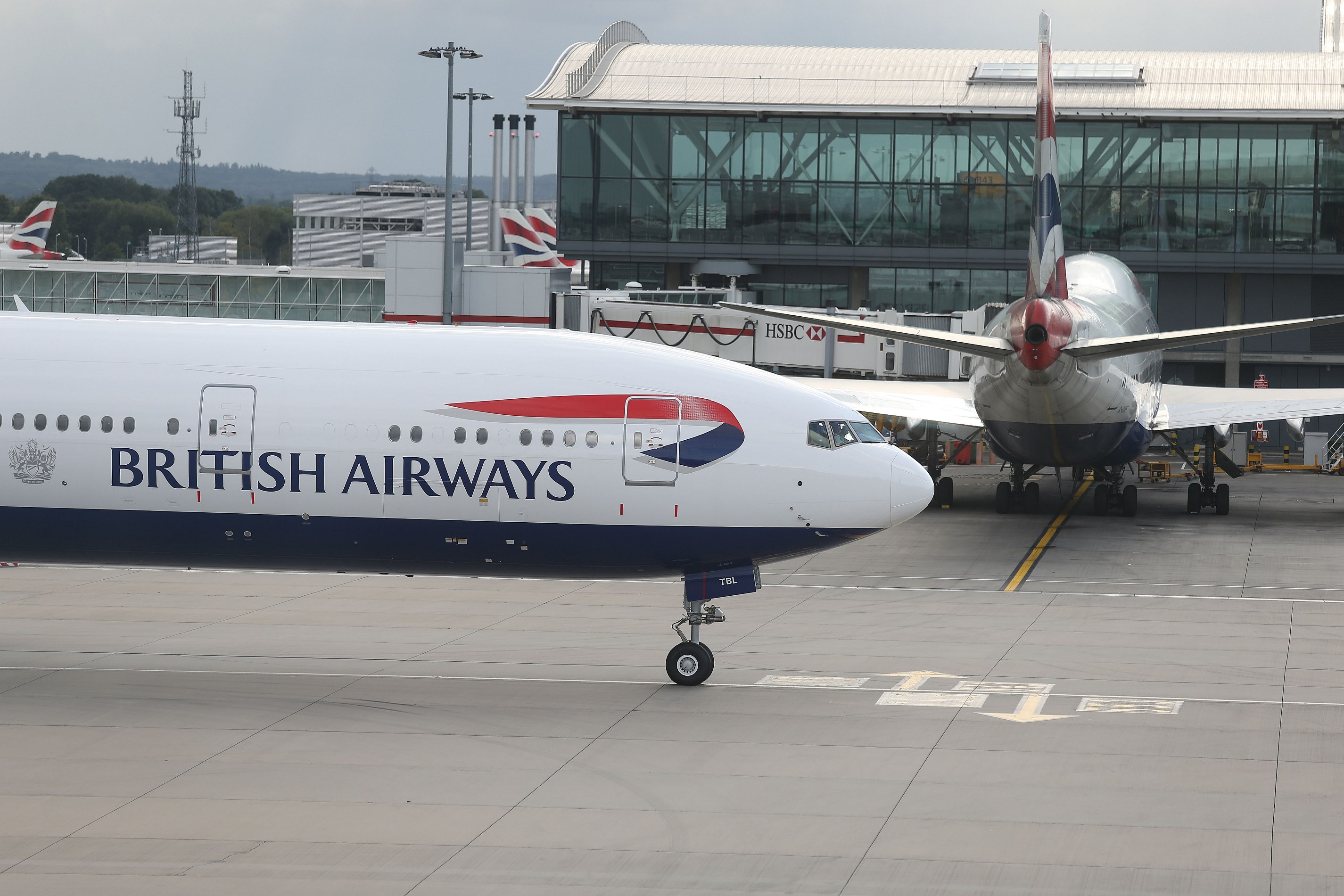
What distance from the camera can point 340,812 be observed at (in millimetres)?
14664

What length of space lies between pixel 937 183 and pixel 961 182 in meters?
1.08

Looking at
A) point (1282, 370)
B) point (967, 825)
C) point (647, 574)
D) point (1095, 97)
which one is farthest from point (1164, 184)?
point (967, 825)

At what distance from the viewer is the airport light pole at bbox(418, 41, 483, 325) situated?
1877 inches

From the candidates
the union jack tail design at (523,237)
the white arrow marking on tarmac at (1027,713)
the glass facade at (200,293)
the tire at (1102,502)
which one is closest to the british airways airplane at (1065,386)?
the tire at (1102,502)

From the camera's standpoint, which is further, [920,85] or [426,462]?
[920,85]

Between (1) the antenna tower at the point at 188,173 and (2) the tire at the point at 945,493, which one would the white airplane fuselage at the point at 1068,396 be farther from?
(1) the antenna tower at the point at 188,173

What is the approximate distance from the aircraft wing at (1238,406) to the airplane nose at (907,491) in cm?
2267

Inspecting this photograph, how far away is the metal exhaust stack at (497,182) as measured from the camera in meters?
151

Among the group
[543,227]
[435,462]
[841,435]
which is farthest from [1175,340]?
[543,227]

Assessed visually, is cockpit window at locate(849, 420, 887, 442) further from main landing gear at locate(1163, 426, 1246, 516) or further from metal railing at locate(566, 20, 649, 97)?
metal railing at locate(566, 20, 649, 97)

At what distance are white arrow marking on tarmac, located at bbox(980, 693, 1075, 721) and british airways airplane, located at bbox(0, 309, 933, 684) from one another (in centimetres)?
282

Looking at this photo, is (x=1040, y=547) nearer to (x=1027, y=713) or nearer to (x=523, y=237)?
(x=1027, y=713)

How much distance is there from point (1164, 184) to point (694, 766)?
5768 cm

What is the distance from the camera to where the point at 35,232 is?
108 m
